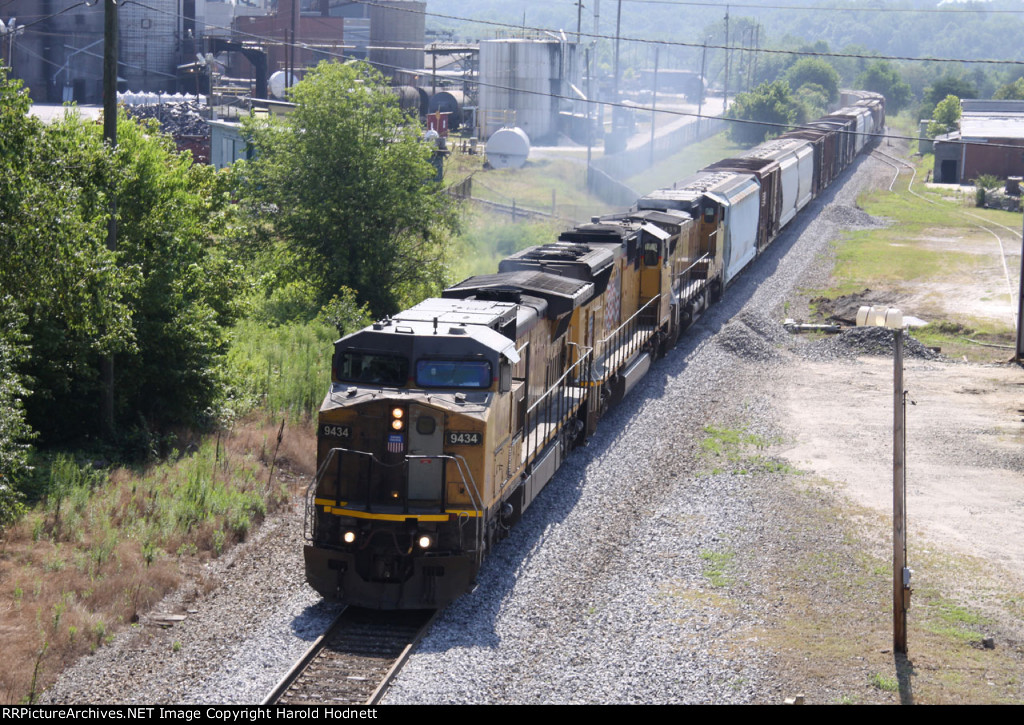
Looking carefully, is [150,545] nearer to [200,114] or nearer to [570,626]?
[570,626]

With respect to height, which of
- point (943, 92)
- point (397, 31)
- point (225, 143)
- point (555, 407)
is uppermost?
point (397, 31)

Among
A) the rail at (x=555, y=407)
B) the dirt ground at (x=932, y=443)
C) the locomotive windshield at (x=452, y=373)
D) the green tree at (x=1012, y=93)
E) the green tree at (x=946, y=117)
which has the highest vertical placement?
the green tree at (x=1012, y=93)

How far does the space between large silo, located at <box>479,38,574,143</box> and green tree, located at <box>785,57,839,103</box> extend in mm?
56936

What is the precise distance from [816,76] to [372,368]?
13906 centimetres

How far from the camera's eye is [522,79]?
301 feet

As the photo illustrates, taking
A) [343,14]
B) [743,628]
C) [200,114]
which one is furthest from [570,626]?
[343,14]

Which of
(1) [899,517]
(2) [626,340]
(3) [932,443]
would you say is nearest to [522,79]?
(2) [626,340]

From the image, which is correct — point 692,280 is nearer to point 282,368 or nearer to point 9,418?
point 282,368

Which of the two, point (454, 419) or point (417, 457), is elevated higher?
point (454, 419)

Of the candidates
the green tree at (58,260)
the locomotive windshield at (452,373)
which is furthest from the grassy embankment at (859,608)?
the green tree at (58,260)

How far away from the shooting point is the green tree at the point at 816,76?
5477 inches

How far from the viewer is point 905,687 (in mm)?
11961

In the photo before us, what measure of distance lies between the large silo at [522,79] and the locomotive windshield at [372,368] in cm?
7813

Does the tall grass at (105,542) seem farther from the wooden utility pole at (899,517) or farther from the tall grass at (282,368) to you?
the wooden utility pole at (899,517)
